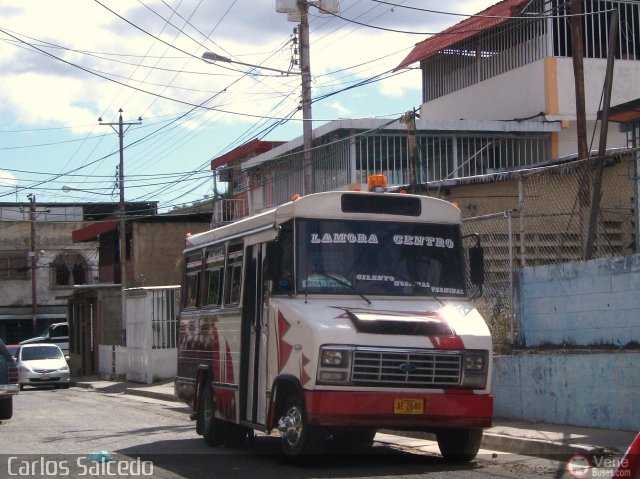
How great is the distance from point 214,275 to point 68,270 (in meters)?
51.9

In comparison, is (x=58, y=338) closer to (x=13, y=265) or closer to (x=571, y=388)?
(x=13, y=265)

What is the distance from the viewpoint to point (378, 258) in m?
10.8

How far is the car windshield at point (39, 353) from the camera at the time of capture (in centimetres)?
3312

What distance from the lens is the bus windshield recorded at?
1057 cm

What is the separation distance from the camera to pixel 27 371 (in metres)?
32.4

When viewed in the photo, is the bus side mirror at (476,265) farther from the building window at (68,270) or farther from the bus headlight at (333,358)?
the building window at (68,270)

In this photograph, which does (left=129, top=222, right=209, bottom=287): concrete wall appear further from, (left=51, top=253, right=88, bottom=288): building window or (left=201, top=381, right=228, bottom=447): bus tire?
(left=201, top=381, right=228, bottom=447): bus tire

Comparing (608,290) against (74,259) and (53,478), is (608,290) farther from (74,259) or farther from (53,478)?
(74,259)

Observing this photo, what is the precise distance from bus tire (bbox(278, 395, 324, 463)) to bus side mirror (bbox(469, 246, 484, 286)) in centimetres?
261

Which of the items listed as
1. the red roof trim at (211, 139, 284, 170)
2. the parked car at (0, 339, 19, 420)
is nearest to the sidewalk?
the parked car at (0, 339, 19, 420)

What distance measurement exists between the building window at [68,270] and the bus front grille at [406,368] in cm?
5484

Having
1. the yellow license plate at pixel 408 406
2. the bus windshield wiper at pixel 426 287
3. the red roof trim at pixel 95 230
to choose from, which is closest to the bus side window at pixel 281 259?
the bus windshield wiper at pixel 426 287

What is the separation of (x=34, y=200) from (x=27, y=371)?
27475 millimetres

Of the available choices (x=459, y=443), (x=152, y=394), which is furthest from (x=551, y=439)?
(x=152, y=394)
